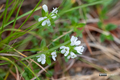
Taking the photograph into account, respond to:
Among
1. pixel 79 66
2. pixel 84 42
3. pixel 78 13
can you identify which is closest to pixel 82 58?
pixel 79 66

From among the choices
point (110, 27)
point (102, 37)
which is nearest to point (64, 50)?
point (102, 37)

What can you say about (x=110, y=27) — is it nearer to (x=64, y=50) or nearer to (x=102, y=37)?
(x=102, y=37)

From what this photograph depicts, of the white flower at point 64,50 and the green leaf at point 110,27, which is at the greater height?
the green leaf at point 110,27

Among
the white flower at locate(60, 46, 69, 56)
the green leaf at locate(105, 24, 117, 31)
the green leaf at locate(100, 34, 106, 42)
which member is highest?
the green leaf at locate(105, 24, 117, 31)

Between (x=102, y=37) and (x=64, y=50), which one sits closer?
(x=64, y=50)

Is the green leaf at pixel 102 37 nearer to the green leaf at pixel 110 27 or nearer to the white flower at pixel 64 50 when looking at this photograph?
the green leaf at pixel 110 27

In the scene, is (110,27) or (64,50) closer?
(64,50)

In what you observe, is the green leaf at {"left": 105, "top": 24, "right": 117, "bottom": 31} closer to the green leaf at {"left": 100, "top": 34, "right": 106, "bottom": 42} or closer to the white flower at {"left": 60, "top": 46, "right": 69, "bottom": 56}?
the green leaf at {"left": 100, "top": 34, "right": 106, "bottom": 42}

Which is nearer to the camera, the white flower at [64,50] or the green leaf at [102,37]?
the white flower at [64,50]

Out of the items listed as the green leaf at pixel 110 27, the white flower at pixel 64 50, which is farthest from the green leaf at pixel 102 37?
the white flower at pixel 64 50

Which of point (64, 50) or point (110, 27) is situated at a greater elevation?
point (110, 27)

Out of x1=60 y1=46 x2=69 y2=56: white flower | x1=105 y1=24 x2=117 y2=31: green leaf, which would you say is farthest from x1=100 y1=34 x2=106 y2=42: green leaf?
x1=60 y1=46 x2=69 y2=56: white flower
